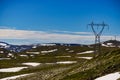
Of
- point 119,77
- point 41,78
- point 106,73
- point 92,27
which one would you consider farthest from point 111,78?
point 92,27

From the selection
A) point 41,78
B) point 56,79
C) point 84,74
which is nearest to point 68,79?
point 84,74

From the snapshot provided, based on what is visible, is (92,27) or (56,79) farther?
(92,27)

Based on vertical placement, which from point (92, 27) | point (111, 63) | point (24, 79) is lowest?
point (24, 79)

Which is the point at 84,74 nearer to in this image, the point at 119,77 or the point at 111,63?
the point at 111,63

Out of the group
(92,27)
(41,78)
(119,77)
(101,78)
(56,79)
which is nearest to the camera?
(119,77)

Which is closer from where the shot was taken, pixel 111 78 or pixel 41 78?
→ pixel 111 78

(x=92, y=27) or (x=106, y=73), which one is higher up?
(x=92, y=27)

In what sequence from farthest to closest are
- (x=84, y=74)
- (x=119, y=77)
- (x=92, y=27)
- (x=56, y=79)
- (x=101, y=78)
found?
(x=92, y=27), (x=56, y=79), (x=84, y=74), (x=101, y=78), (x=119, y=77)

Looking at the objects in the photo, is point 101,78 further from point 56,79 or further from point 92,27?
point 92,27

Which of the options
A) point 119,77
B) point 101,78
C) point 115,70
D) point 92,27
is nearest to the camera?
point 119,77
